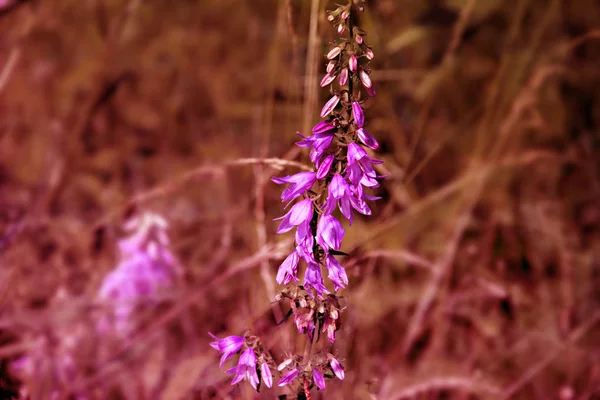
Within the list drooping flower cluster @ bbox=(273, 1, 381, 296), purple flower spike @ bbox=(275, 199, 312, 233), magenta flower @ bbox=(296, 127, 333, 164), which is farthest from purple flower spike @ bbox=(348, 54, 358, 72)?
purple flower spike @ bbox=(275, 199, 312, 233)

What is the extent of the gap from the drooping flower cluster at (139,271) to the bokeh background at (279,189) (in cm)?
7

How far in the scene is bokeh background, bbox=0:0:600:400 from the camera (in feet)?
5.81

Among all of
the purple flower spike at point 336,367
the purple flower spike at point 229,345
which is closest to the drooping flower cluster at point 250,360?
the purple flower spike at point 229,345

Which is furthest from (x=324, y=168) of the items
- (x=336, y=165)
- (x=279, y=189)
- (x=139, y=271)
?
(x=279, y=189)

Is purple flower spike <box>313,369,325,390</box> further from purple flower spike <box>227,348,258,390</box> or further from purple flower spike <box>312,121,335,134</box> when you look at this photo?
purple flower spike <box>312,121,335,134</box>

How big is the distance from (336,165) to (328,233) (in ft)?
0.39

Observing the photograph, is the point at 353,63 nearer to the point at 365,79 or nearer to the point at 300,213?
the point at 365,79

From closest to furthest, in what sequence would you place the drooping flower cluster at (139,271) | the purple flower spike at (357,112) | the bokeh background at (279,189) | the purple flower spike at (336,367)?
the purple flower spike at (357,112) < the purple flower spike at (336,367) < the bokeh background at (279,189) < the drooping flower cluster at (139,271)

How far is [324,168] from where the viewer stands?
0.99 meters

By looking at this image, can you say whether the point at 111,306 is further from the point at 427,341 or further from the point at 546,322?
the point at 546,322

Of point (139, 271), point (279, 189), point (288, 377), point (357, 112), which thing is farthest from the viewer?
point (279, 189)

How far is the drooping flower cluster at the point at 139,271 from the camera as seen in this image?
6.35 ft

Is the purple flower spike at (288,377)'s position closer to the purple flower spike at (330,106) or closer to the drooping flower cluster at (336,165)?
the drooping flower cluster at (336,165)


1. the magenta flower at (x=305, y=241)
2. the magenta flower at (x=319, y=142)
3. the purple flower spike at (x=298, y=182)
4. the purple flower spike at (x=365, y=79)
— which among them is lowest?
the magenta flower at (x=305, y=241)
